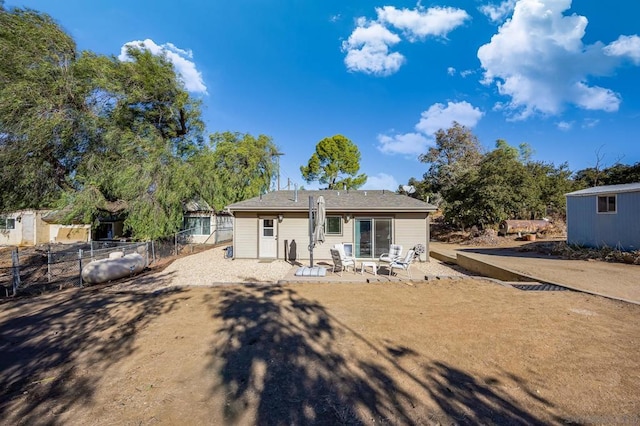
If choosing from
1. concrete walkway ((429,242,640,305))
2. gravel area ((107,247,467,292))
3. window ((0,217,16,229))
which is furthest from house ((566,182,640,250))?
window ((0,217,16,229))

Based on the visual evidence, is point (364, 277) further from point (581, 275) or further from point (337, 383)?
point (581, 275)

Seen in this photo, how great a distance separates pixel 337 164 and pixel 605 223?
21958 millimetres

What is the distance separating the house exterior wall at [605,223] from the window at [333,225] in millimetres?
11570

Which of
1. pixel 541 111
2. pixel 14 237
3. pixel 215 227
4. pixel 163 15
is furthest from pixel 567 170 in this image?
pixel 14 237

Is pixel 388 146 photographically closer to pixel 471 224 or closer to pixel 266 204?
pixel 471 224

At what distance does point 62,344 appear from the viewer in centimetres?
402

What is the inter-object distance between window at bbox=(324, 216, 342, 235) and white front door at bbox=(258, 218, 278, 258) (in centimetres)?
234

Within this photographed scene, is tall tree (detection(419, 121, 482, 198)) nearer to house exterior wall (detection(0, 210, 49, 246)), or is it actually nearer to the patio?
the patio

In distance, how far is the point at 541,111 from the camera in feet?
64.3

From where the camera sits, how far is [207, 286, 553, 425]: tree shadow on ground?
245 centimetres

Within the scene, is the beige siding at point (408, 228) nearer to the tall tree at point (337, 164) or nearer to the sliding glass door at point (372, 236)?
the sliding glass door at point (372, 236)

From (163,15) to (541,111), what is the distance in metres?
25.4

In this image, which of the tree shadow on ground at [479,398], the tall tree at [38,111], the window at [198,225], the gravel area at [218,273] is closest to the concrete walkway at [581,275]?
the gravel area at [218,273]

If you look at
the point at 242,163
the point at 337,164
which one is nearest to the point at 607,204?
the point at 337,164
